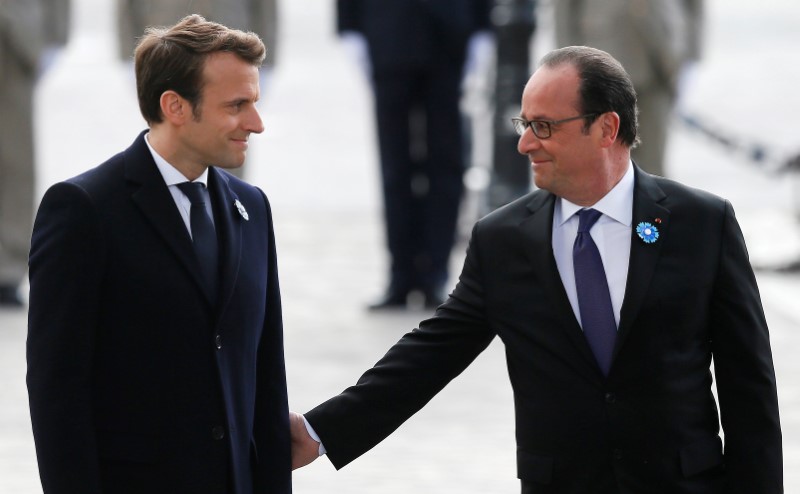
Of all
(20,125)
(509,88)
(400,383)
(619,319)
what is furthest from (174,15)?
(619,319)

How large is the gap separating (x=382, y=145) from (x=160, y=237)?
5.85 metres

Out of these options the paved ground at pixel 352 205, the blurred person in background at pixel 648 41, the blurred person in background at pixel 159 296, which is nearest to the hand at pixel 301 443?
the blurred person in background at pixel 159 296

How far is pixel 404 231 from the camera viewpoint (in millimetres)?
9961

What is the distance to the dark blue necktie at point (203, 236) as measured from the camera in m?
4.19

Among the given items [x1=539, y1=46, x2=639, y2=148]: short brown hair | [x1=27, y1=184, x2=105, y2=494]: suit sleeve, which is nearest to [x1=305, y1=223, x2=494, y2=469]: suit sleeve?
[x1=539, y1=46, x2=639, y2=148]: short brown hair

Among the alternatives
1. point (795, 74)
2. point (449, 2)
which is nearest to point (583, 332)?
point (449, 2)

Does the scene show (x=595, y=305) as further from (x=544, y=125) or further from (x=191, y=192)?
(x=191, y=192)

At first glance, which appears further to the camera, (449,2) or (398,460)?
(449,2)

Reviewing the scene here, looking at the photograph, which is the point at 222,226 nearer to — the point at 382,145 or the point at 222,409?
the point at 222,409

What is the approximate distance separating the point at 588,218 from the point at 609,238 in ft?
0.22

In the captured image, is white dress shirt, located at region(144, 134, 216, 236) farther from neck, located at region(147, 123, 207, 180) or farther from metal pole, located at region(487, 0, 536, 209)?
metal pole, located at region(487, 0, 536, 209)

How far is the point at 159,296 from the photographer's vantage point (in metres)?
4.11

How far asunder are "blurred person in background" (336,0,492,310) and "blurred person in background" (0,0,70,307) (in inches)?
59.7

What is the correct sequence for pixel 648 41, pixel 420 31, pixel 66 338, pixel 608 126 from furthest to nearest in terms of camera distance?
pixel 648 41
pixel 420 31
pixel 608 126
pixel 66 338
